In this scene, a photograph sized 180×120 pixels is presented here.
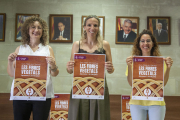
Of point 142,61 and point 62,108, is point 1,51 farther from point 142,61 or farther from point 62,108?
point 142,61

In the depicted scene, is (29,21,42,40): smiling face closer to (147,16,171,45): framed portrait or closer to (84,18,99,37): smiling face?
(84,18,99,37): smiling face

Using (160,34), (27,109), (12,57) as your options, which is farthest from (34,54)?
(160,34)

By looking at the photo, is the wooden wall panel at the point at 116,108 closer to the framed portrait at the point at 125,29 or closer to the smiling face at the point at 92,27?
the framed portrait at the point at 125,29

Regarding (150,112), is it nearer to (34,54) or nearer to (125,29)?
(34,54)

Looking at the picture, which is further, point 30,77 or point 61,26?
point 61,26

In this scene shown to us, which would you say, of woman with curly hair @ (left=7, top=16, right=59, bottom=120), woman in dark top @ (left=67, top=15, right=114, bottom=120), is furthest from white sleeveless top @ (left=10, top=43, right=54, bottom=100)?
woman in dark top @ (left=67, top=15, right=114, bottom=120)

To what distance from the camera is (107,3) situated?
3.70m

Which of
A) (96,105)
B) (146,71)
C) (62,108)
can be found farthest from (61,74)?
(146,71)

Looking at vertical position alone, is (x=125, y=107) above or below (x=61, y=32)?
below

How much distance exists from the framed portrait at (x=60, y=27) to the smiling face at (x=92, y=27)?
1894mm

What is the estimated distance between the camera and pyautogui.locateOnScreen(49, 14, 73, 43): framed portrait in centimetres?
365

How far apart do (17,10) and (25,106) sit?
2.74 m

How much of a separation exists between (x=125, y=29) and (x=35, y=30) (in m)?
2.36

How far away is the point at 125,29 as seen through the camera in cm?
367
